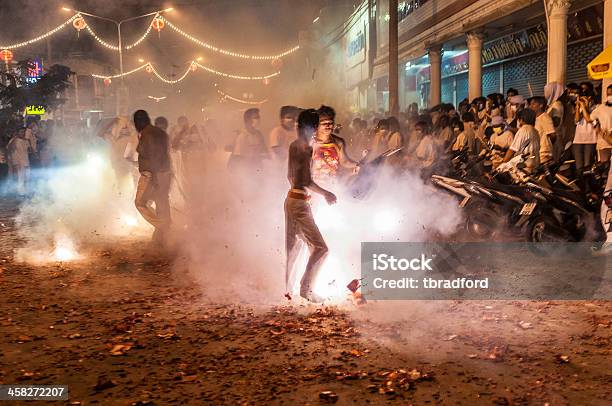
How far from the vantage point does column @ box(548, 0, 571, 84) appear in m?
14.8

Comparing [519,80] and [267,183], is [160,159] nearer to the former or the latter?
[267,183]

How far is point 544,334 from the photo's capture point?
5277 millimetres

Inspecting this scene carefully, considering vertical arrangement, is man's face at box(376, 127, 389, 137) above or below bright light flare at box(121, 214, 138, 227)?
above

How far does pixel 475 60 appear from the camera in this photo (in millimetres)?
20766

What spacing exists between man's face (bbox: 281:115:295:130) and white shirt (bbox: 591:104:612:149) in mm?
4722

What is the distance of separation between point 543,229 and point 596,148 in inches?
131

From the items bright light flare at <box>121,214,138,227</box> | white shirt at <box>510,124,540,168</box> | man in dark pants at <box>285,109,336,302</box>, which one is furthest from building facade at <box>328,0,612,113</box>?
bright light flare at <box>121,214,138,227</box>

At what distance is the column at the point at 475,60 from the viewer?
67.5ft

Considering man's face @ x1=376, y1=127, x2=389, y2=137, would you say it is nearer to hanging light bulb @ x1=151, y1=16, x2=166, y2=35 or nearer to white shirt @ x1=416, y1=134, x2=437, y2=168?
white shirt @ x1=416, y1=134, x2=437, y2=168

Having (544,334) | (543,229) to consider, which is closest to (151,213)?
(543,229)

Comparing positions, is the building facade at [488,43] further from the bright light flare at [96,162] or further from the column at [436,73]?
the bright light flare at [96,162]

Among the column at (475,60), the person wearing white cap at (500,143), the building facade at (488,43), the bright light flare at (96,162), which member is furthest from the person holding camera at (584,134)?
the bright light flare at (96,162)

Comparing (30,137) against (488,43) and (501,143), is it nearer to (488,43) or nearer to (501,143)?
(488,43)

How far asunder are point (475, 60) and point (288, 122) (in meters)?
12.7
